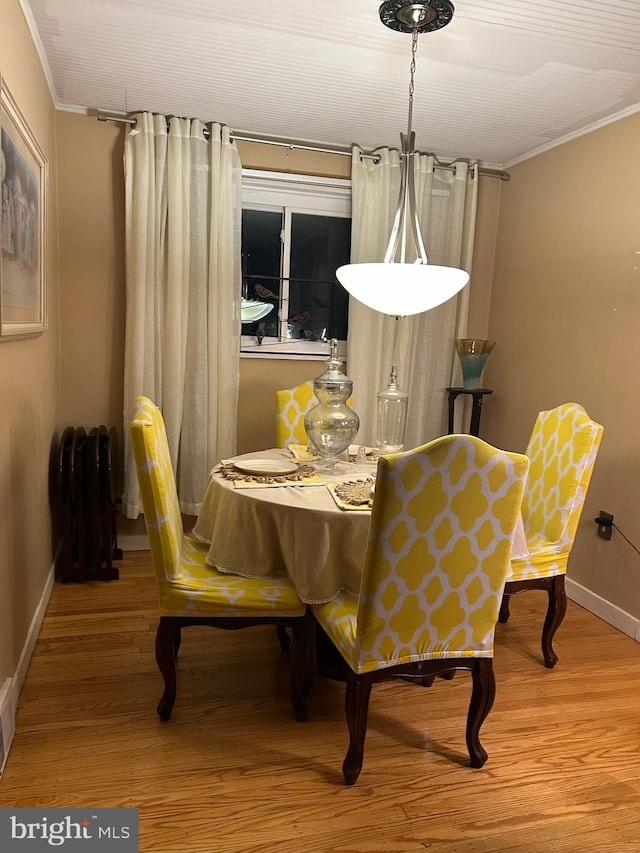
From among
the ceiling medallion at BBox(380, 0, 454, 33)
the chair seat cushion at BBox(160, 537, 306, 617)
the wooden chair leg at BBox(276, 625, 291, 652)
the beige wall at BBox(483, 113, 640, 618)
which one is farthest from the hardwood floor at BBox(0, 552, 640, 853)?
the ceiling medallion at BBox(380, 0, 454, 33)

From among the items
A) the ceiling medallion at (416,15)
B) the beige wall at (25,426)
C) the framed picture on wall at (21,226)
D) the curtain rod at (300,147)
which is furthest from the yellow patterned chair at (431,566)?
the curtain rod at (300,147)

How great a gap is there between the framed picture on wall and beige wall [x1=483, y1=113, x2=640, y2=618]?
2.62m

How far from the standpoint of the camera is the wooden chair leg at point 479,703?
1821mm

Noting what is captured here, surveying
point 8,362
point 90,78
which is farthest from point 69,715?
point 90,78

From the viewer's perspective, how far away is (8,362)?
199 cm

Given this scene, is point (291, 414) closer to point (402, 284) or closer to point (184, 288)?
point (184, 288)

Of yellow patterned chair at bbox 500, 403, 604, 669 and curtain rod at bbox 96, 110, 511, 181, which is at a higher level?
curtain rod at bbox 96, 110, 511, 181

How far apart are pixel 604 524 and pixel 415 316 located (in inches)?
63.2

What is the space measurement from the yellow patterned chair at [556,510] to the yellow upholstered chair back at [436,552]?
0.71m

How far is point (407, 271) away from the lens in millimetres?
2070

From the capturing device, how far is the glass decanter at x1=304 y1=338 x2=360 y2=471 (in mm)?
2418

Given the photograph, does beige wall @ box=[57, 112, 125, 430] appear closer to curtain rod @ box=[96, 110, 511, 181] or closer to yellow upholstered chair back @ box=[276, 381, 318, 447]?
curtain rod @ box=[96, 110, 511, 181]

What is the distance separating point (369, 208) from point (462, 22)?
4.68 feet

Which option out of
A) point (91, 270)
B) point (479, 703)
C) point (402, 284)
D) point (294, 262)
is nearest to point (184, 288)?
point (91, 270)
